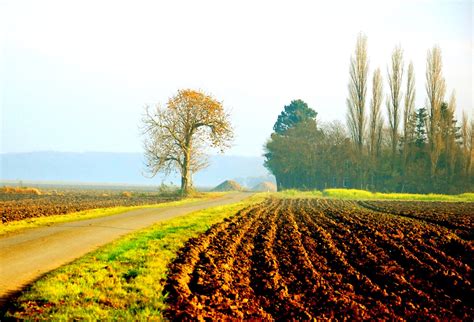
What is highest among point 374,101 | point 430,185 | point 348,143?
point 374,101

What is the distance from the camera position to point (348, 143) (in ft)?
246

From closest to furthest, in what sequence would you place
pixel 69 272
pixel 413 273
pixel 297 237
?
pixel 69 272 < pixel 413 273 < pixel 297 237

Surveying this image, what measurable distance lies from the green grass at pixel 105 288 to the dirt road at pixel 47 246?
20.4 inches

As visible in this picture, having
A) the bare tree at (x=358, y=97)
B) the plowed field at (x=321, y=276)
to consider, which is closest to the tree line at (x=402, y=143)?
the bare tree at (x=358, y=97)

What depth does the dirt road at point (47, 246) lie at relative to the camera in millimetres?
11741

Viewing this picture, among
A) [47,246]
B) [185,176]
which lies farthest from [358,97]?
[47,246]

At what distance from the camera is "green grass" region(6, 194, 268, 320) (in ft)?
28.5

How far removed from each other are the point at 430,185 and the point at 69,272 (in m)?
64.9

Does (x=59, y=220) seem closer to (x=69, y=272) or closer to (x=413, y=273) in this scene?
(x=69, y=272)

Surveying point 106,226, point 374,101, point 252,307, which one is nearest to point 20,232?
point 106,226

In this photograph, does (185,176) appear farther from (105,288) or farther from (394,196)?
(105,288)

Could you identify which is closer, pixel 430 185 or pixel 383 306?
pixel 383 306

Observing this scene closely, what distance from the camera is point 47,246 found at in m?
16.2

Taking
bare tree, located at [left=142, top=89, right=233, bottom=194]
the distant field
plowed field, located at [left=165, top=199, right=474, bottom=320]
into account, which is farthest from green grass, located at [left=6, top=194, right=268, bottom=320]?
bare tree, located at [left=142, top=89, right=233, bottom=194]
